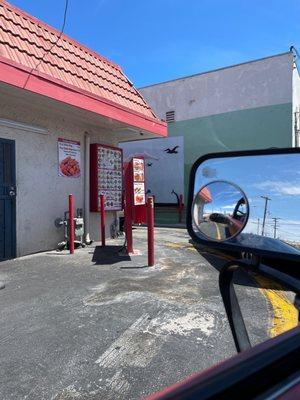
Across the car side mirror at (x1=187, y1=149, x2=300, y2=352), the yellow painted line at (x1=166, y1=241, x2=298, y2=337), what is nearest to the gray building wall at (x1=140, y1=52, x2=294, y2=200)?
the yellow painted line at (x1=166, y1=241, x2=298, y2=337)

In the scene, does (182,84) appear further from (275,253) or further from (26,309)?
(275,253)

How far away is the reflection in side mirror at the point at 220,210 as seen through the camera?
177cm

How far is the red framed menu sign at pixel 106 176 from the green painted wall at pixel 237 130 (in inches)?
358

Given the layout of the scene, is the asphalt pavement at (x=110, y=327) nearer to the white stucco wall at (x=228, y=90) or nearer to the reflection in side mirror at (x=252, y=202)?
the reflection in side mirror at (x=252, y=202)

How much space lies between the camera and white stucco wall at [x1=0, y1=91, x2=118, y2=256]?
7.79 m

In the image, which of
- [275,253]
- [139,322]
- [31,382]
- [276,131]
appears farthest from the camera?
[276,131]

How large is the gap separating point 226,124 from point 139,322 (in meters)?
15.9

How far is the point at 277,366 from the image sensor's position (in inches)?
43.0

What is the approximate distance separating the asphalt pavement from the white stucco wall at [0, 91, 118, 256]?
128 centimetres

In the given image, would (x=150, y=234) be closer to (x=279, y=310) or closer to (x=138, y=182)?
(x=138, y=182)

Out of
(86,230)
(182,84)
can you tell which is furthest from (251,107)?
(86,230)

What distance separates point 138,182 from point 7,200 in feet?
8.47

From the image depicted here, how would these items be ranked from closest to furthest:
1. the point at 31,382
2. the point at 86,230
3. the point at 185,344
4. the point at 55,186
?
1. the point at 31,382
2. the point at 185,344
3. the point at 55,186
4. the point at 86,230

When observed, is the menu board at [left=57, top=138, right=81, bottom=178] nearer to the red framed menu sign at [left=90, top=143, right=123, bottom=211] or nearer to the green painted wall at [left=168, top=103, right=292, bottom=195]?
the red framed menu sign at [left=90, top=143, right=123, bottom=211]
